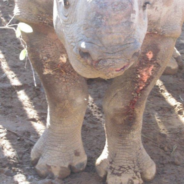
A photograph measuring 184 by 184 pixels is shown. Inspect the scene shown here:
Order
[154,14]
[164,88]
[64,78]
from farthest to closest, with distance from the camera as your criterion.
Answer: [164,88] < [64,78] < [154,14]

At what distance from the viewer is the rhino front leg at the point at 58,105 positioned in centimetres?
230

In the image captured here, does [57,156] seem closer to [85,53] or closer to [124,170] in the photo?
[124,170]

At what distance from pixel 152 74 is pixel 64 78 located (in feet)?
1.45

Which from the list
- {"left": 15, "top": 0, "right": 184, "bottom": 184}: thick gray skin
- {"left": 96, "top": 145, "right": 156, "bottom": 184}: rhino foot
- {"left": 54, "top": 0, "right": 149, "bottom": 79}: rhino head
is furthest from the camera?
{"left": 96, "top": 145, "right": 156, "bottom": 184}: rhino foot

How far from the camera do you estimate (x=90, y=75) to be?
1685mm

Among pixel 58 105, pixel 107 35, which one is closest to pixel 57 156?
pixel 58 105

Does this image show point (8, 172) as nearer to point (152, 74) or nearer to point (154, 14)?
point (152, 74)

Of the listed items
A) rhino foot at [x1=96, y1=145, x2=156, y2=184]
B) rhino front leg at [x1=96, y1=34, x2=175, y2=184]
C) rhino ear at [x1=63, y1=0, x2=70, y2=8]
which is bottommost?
rhino foot at [x1=96, y1=145, x2=156, y2=184]

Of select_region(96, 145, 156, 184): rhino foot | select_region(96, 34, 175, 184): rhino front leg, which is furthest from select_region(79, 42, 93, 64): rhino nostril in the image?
select_region(96, 145, 156, 184): rhino foot

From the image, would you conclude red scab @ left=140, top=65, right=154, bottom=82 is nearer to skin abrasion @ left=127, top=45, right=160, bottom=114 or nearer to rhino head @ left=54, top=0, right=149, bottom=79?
skin abrasion @ left=127, top=45, right=160, bottom=114

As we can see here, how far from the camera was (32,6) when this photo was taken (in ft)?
7.25

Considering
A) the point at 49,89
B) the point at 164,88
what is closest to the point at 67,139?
the point at 49,89

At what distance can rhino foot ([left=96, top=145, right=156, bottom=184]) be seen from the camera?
7.97 ft

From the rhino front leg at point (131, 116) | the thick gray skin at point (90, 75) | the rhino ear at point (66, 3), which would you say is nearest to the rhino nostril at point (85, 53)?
the thick gray skin at point (90, 75)
